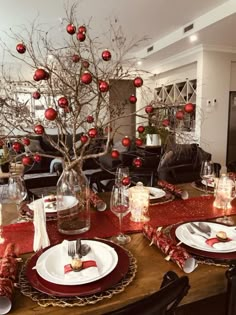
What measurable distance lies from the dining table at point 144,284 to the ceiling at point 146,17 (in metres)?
3.49

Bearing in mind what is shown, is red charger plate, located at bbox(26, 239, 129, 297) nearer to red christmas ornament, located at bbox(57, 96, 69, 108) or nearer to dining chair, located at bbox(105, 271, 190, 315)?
dining chair, located at bbox(105, 271, 190, 315)

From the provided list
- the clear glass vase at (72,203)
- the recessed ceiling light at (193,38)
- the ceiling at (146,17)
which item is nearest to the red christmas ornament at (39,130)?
the clear glass vase at (72,203)

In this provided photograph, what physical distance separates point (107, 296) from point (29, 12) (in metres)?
4.38

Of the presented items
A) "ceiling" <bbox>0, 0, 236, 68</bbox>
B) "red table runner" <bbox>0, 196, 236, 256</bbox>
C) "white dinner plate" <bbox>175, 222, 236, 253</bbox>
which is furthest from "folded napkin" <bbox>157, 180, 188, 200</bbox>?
"ceiling" <bbox>0, 0, 236, 68</bbox>

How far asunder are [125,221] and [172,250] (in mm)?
401

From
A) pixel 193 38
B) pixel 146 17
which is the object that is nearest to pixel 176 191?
pixel 146 17

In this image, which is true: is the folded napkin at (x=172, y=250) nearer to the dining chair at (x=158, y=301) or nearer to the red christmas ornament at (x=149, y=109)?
the dining chair at (x=158, y=301)

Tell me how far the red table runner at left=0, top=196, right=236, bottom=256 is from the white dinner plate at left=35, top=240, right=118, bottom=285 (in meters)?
0.16

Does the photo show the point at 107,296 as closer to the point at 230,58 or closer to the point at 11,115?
the point at 11,115

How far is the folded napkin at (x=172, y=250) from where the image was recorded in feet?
3.16

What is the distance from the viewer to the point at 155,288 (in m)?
0.88

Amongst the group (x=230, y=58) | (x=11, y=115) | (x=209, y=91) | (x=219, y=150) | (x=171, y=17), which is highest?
(x=171, y=17)

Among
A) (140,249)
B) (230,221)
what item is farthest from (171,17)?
(140,249)

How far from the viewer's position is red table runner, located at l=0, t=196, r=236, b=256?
125cm
